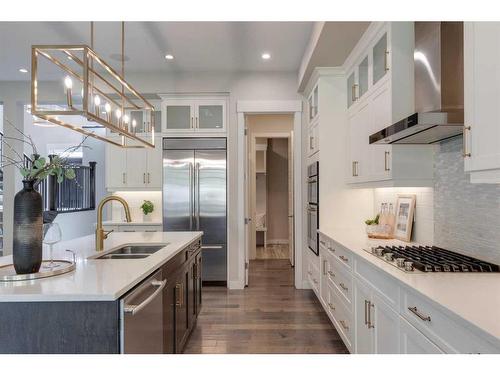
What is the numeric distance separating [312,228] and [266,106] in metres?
1.79

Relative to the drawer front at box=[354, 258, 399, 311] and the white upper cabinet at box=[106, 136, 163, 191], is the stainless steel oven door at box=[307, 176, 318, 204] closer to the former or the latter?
the drawer front at box=[354, 258, 399, 311]

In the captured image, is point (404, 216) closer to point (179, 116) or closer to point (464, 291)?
point (464, 291)

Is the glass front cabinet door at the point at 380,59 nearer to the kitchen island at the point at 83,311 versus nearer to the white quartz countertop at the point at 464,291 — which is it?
the white quartz countertop at the point at 464,291

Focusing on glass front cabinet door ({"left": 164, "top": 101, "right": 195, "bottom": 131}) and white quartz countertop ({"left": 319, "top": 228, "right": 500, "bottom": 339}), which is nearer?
white quartz countertop ({"left": 319, "top": 228, "right": 500, "bottom": 339})

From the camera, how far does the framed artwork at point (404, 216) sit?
2.90 m

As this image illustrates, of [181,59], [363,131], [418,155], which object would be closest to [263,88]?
[181,59]

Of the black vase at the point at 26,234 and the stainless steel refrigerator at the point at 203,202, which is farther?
the stainless steel refrigerator at the point at 203,202

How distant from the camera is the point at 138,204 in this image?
17.8 feet

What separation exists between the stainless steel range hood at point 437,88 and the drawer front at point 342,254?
35.1 inches

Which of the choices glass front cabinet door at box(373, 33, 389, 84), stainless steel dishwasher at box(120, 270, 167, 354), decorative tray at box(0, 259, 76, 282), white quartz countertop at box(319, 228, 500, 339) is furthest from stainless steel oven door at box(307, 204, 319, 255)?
decorative tray at box(0, 259, 76, 282)

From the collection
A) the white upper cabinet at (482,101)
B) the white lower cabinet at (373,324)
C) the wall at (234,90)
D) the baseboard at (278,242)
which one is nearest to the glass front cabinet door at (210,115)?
the wall at (234,90)

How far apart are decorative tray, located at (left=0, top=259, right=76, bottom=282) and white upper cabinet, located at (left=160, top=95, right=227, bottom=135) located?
3.08 meters

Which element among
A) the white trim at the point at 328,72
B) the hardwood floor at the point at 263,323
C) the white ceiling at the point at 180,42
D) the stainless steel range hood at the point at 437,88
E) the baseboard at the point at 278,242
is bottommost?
the hardwood floor at the point at 263,323

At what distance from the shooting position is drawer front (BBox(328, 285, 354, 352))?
259cm
